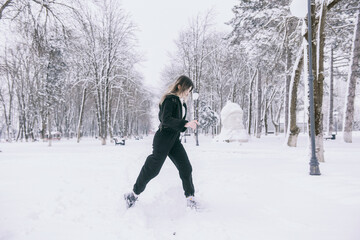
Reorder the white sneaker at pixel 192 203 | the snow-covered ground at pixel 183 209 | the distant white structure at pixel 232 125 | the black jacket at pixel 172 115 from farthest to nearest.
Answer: the distant white structure at pixel 232 125 → the white sneaker at pixel 192 203 → the black jacket at pixel 172 115 → the snow-covered ground at pixel 183 209

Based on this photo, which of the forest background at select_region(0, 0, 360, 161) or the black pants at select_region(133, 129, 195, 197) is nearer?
the black pants at select_region(133, 129, 195, 197)

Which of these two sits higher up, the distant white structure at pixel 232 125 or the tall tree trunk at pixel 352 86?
the tall tree trunk at pixel 352 86

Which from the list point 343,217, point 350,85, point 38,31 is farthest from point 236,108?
point 343,217

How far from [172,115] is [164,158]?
590 mm

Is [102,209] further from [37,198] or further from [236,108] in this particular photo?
[236,108]

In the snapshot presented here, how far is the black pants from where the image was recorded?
2963mm

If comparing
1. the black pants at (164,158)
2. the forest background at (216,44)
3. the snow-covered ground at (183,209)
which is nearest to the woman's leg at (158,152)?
the black pants at (164,158)

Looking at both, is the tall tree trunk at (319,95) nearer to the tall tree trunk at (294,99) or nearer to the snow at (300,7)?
the snow at (300,7)

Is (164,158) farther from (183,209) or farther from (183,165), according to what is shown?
(183,209)

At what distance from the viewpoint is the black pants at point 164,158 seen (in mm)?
2963

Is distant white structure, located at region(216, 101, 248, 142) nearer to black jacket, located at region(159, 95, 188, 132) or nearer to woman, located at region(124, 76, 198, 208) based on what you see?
woman, located at region(124, 76, 198, 208)

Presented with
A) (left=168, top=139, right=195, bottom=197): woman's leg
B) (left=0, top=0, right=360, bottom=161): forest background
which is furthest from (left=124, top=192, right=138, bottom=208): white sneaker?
(left=0, top=0, right=360, bottom=161): forest background

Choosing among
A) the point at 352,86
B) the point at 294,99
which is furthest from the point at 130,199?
the point at 352,86

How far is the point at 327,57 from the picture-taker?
1864 centimetres
